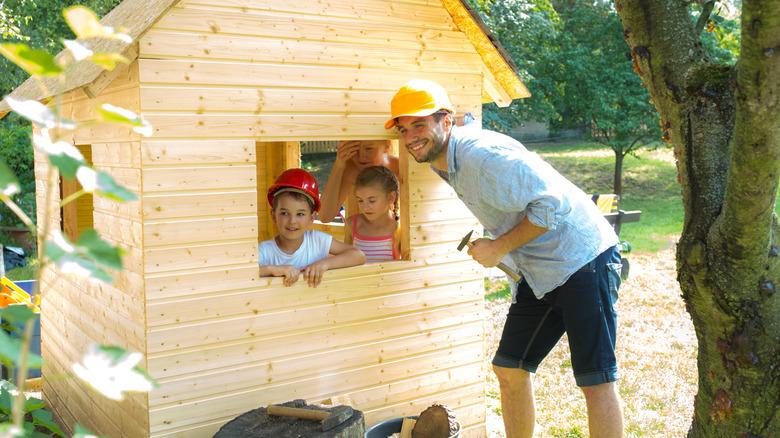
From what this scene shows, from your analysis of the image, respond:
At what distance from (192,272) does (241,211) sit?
1.37 feet

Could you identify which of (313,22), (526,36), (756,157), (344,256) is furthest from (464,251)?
(526,36)

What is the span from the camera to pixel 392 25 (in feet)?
15.3

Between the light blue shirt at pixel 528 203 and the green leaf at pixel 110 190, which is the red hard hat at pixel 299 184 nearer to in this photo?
the light blue shirt at pixel 528 203

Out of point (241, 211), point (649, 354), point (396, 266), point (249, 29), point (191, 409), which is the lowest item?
point (649, 354)

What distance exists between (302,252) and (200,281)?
0.80m

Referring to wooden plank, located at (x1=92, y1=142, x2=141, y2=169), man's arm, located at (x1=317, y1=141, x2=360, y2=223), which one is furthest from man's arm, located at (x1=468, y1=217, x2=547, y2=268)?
man's arm, located at (x1=317, y1=141, x2=360, y2=223)

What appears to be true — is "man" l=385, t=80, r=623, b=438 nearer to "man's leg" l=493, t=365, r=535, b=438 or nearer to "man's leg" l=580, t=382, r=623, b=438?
"man's leg" l=580, t=382, r=623, b=438

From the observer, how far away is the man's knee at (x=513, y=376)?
4480 mm

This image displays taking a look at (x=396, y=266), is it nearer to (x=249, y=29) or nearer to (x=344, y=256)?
(x=344, y=256)

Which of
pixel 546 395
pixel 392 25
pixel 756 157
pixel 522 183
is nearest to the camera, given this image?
pixel 756 157

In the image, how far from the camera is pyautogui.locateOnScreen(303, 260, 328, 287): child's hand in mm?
4438

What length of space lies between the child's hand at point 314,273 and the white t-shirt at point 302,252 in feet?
A: 0.61

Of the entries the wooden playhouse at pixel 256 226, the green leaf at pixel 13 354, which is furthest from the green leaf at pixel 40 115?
the wooden playhouse at pixel 256 226

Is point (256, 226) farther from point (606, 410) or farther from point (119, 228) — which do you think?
point (606, 410)
